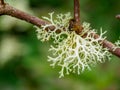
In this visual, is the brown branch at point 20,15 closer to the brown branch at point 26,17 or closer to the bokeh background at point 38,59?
the brown branch at point 26,17

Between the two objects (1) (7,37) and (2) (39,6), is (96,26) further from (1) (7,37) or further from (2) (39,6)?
(1) (7,37)

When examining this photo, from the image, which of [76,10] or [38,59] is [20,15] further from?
[38,59]

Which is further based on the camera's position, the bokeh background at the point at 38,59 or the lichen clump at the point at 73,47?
the bokeh background at the point at 38,59

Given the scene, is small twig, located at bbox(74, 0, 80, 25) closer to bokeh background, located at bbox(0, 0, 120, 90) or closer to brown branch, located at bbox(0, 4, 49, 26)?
brown branch, located at bbox(0, 4, 49, 26)

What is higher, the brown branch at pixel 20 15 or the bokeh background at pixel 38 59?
the bokeh background at pixel 38 59

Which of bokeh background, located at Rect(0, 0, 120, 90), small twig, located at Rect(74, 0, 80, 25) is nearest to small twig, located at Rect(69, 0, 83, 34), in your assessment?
small twig, located at Rect(74, 0, 80, 25)

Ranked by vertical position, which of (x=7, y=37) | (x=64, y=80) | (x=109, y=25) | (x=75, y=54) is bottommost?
(x=75, y=54)

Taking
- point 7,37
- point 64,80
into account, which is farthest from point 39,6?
point 64,80

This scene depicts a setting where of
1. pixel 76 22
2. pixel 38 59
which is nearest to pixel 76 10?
pixel 76 22

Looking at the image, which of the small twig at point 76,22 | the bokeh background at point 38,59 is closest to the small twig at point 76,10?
the small twig at point 76,22
